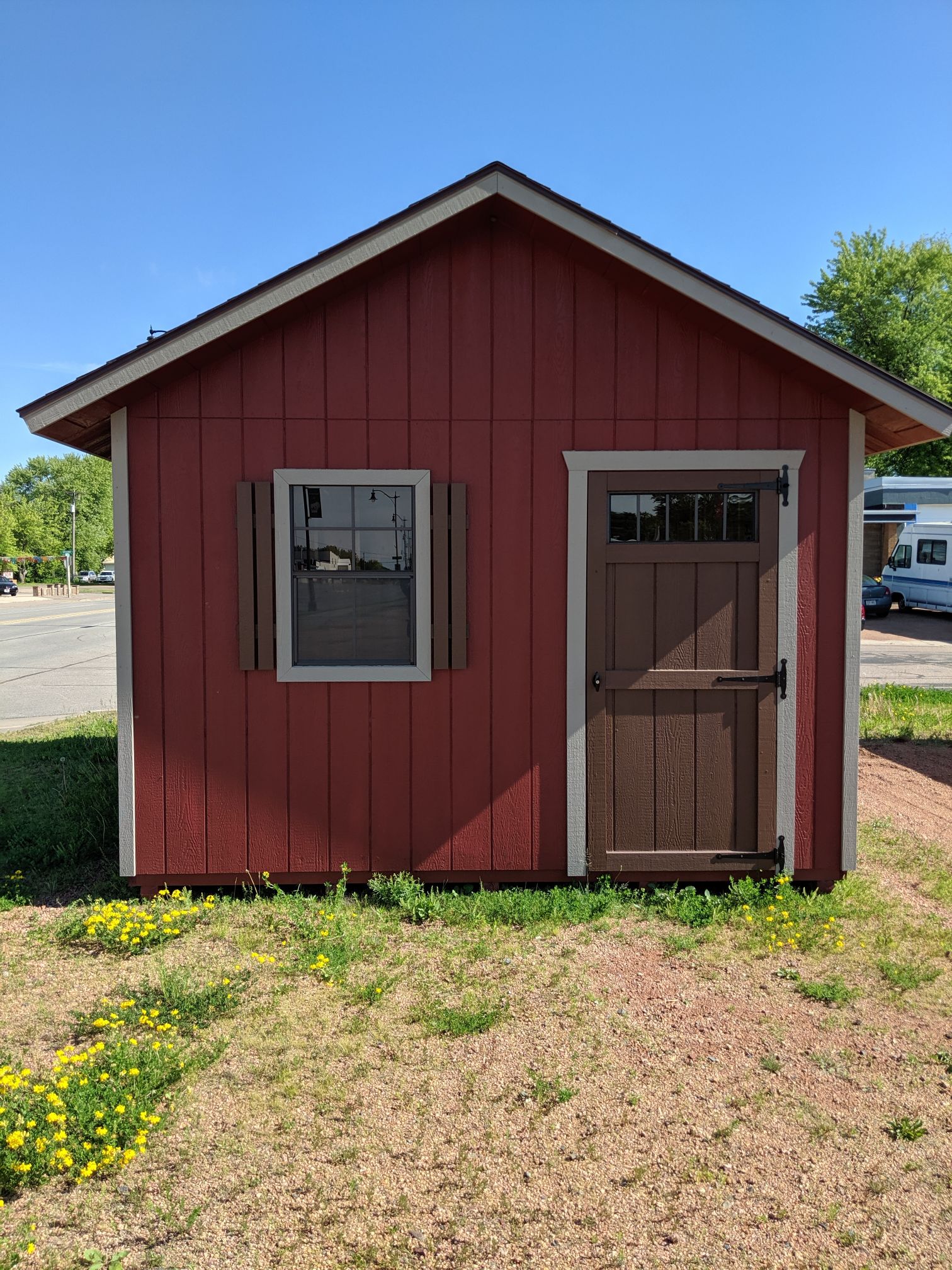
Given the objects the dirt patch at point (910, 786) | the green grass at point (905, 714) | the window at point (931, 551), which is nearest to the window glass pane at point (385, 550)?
the dirt patch at point (910, 786)

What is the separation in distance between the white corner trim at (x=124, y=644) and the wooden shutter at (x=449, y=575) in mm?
1854

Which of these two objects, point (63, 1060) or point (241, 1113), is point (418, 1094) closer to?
point (241, 1113)

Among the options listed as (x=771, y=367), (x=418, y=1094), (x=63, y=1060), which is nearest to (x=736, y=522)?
(x=771, y=367)

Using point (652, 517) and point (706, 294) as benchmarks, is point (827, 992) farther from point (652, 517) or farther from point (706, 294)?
point (706, 294)

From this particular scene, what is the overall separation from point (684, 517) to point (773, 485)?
0.56 metres

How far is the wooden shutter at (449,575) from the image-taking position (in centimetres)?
533

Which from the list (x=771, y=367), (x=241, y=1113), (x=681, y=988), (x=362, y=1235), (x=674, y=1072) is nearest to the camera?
(x=362, y=1235)

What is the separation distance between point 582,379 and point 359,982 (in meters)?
3.67

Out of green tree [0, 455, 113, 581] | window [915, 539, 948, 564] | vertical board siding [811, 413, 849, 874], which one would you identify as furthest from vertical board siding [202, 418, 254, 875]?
green tree [0, 455, 113, 581]

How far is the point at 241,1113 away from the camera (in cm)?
334

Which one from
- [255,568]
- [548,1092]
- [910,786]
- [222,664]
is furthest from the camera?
[910,786]

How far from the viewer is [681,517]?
544cm

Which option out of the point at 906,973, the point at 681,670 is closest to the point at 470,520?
the point at 681,670

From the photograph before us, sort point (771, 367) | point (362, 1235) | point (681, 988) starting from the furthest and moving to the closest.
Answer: point (771, 367) → point (681, 988) → point (362, 1235)
